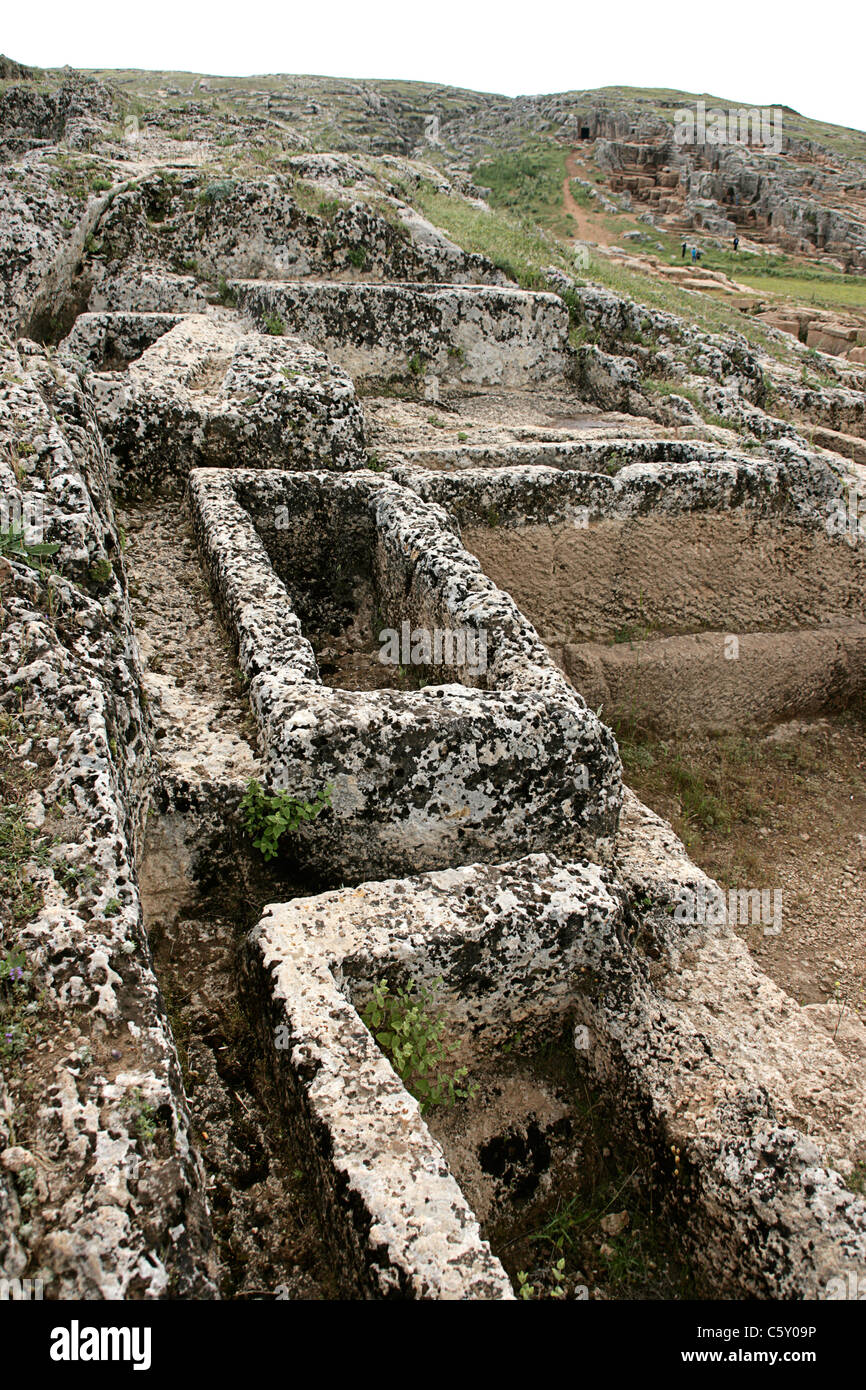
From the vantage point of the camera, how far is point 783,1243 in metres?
2.47

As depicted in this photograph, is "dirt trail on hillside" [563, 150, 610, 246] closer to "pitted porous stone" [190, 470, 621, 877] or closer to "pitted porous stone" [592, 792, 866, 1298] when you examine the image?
"pitted porous stone" [190, 470, 621, 877]

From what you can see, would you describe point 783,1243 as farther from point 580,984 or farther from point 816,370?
point 816,370

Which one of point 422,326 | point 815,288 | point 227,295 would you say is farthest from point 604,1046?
point 815,288

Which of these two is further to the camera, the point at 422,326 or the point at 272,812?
the point at 422,326

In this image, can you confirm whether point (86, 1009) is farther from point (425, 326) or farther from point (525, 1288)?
point (425, 326)

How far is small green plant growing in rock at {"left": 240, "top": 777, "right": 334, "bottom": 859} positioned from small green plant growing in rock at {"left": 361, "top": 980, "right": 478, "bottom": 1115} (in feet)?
2.45

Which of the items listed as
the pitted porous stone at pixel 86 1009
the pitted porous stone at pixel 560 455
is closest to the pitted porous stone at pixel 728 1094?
the pitted porous stone at pixel 86 1009

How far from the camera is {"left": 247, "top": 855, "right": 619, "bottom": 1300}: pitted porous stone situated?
208cm

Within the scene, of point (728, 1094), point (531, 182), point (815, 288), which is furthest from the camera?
point (531, 182)

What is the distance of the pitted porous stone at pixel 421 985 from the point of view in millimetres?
2078

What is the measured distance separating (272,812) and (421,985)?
0.90 metres

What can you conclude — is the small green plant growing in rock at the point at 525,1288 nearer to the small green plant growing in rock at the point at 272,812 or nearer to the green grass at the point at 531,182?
the small green plant growing in rock at the point at 272,812

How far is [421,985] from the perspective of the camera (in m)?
2.89
